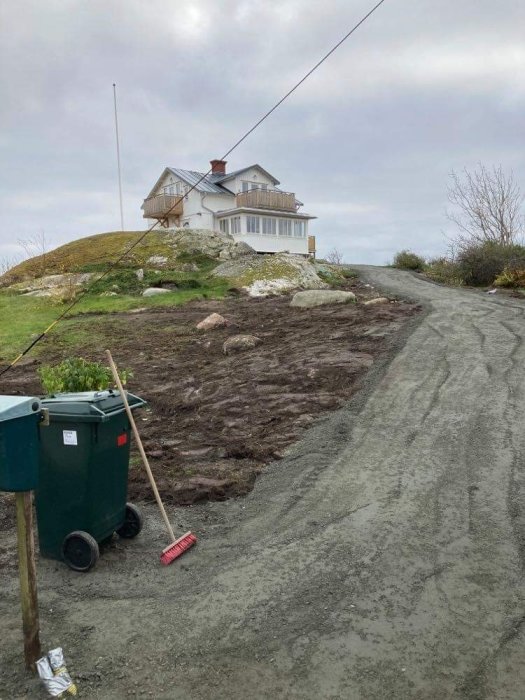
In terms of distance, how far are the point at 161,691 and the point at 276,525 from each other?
192 centimetres

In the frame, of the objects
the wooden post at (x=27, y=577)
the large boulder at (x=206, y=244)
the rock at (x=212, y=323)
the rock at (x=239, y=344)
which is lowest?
the wooden post at (x=27, y=577)

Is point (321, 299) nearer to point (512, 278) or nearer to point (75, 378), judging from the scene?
point (512, 278)

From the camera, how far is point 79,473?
408 cm

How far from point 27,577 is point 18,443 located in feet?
2.51

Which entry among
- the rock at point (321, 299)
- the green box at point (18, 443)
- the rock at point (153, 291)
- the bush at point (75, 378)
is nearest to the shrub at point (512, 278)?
the rock at point (321, 299)

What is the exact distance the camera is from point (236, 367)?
9.97 meters

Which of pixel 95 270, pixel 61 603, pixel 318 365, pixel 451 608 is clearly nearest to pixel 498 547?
pixel 451 608

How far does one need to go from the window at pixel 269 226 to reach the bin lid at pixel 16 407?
36.3 m

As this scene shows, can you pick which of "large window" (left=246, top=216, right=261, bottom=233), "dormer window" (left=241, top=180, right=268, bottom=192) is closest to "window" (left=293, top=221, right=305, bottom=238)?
"large window" (left=246, top=216, right=261, bottom=233)

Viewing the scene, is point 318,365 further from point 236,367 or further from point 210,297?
point 210,297

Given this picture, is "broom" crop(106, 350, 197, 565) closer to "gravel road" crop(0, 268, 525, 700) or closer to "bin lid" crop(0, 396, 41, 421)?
"gravel road" crop(0, 268, 525, 700)

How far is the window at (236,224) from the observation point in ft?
123

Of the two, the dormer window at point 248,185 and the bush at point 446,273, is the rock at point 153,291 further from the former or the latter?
the dormer window at point 248,185

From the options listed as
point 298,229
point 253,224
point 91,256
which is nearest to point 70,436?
point 91,256
